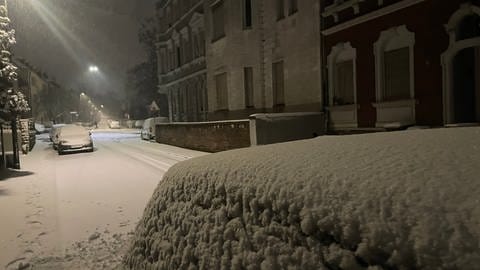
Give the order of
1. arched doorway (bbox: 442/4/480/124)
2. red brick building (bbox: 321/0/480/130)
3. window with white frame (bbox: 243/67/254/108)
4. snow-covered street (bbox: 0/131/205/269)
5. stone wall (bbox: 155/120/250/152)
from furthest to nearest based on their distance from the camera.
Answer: window with white frame (bbox: 243/67/254/108) → stone wall (bbox: 155/120/250/152) → red brick building (bbox: 321/0/480/130) → arched doorway (bbox: 442/4/480/124) → snow-covered street (bbox: 0/131/205/269)

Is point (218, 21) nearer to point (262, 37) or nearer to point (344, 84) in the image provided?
point (262, 37)

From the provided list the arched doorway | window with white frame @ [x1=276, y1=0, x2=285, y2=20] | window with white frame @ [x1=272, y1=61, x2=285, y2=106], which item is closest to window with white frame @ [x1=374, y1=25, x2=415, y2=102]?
the arched doorway

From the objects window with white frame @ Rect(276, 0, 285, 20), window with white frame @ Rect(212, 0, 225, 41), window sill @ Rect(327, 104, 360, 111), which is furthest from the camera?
window with white frame @ Rect(212, 0, 225, 41)

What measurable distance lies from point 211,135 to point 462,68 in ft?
33.6

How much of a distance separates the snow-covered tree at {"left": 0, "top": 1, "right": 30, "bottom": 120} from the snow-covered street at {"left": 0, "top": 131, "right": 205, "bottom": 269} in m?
2.40

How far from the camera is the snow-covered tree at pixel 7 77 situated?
1336 cm

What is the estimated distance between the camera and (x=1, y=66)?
1335 centimetres

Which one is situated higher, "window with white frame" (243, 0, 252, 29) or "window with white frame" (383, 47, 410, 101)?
"window with white frame" (243, 0, 252, 29)

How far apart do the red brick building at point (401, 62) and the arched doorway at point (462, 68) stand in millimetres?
23

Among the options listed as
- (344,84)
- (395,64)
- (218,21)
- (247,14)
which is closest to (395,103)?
(395,64)

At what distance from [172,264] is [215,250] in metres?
0.45

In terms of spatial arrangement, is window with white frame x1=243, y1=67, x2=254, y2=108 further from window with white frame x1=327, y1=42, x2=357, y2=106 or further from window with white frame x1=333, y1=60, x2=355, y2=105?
window with white frame x1=333, y1=60, x2=355, y2=105

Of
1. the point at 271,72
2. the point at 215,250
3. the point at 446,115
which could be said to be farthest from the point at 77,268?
the point at 271,72

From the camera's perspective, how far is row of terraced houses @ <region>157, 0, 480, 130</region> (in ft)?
32.4
